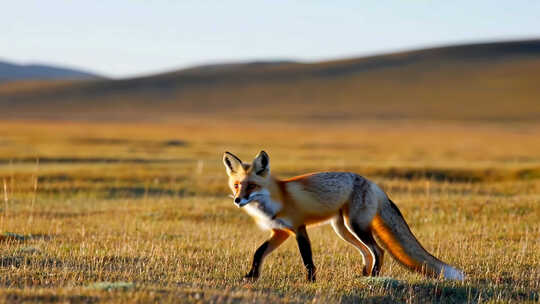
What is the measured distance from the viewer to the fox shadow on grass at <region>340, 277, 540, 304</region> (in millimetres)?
7734

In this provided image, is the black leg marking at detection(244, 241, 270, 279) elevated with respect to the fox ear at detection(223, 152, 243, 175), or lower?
lower

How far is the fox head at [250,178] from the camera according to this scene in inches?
301

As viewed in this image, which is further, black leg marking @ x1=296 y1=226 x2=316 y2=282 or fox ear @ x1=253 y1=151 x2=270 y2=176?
black leg marking @ x1=296 y1=226 x2=316 y2=282

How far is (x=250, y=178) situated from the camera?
305 inches

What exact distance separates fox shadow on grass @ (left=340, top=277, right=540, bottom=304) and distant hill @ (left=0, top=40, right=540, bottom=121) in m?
86.0

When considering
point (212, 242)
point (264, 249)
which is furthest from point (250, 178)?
point (212, 242)

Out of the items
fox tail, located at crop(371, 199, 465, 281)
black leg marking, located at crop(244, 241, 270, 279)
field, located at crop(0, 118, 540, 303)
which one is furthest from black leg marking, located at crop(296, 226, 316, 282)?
fox tail, located at crop(371, 199, 465, 281)

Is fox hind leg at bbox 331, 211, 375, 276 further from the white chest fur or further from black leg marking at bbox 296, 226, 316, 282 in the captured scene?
the white chest fur

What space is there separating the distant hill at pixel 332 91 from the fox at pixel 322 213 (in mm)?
85354

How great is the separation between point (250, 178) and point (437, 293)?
279 cm

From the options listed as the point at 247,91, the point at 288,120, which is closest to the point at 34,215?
the point at 288,120

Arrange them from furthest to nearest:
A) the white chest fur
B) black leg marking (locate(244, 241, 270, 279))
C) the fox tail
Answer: the fox tail < black leg marking (locate(244, 241, 270, 279)) < the white chest fur

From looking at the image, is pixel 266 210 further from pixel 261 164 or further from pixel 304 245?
pixel 304 245

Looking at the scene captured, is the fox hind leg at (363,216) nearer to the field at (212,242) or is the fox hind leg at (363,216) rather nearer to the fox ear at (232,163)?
the field at (212,242)
